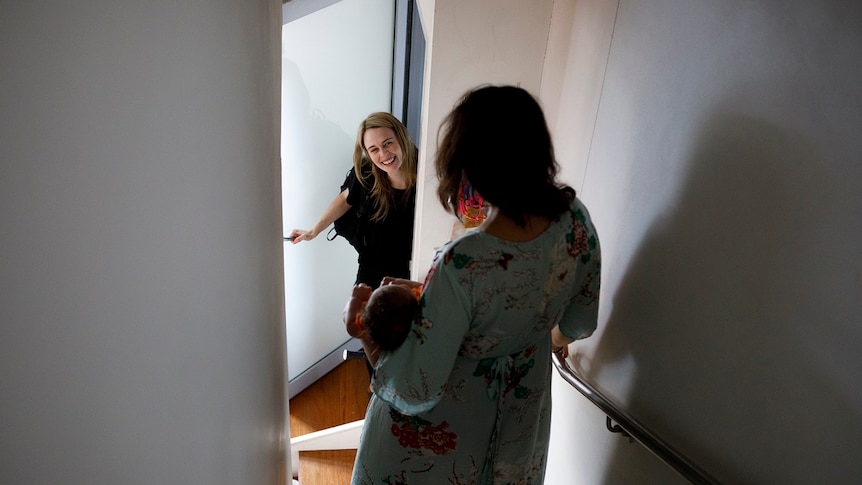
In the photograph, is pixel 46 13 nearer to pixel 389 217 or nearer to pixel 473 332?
pixel 473 332

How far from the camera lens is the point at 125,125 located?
0.43m

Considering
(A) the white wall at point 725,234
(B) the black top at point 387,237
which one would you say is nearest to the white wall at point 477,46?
(A) the white wall at point 725,234

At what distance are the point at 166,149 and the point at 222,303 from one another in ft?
1.12

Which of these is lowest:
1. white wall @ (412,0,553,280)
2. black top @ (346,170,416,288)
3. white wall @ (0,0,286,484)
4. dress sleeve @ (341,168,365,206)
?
black top @ (346,170,416,288)

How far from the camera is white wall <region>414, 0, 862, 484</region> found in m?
0.75

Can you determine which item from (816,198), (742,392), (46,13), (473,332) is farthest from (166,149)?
(742,392)

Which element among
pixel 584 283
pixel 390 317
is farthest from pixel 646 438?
pixel 390 317

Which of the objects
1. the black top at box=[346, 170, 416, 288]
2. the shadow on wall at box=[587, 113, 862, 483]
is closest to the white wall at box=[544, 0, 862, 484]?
the shadow on wall at box=[587, 113, 862, 483]

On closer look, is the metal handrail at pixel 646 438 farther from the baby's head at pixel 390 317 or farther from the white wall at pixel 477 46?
the white wall at pixel 477 46

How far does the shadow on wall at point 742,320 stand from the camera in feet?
2.60

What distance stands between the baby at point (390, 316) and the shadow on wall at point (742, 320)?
54cm

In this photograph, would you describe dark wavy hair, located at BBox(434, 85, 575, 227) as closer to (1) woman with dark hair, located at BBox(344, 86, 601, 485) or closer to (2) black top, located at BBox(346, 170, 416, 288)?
(1) woman with dark hair, located at BBox(344, 86, 601, 485)

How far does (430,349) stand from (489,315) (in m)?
0.13

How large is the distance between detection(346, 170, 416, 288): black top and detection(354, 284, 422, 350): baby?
1.53 meters
